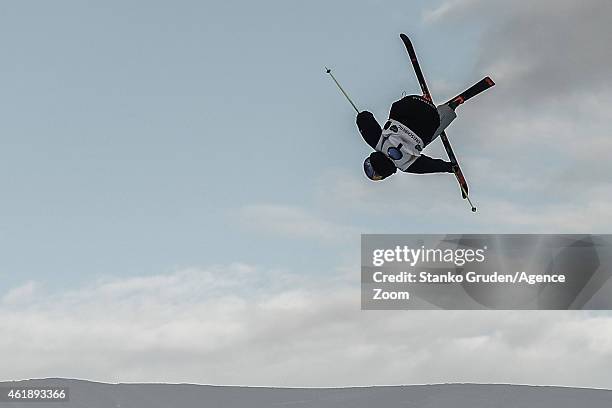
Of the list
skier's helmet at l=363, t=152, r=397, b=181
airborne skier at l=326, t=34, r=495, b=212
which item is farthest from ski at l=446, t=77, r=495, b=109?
skier's helmet at l=363, t=152, r=397, b=181

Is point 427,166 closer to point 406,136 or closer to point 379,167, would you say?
point 406,136

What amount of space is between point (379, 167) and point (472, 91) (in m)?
7.32

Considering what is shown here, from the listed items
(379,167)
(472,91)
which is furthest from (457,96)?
(379,167)

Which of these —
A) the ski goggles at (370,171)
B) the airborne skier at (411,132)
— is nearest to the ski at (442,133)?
the airborne skier at (411,132)

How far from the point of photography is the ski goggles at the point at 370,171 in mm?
55628

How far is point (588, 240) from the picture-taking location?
255 ft

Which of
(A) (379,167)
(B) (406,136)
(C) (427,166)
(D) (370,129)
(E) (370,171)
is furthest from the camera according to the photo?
(D) (370,129)

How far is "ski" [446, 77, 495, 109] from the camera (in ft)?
183

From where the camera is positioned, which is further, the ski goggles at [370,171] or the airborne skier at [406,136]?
the ski goggles at [370,171]

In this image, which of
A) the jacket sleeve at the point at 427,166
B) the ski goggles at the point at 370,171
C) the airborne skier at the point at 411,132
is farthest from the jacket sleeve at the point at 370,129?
the jacket sleeve at the point at 427,166

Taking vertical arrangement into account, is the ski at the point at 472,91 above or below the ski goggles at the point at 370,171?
above

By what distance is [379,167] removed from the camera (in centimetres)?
5550

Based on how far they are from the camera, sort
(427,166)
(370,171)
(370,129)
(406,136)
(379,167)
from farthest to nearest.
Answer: (370,129), (427,166), (370,171), (379,167), (406,136)

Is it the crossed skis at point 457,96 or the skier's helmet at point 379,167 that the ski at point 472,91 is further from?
the skier's helmet at point 379,167
